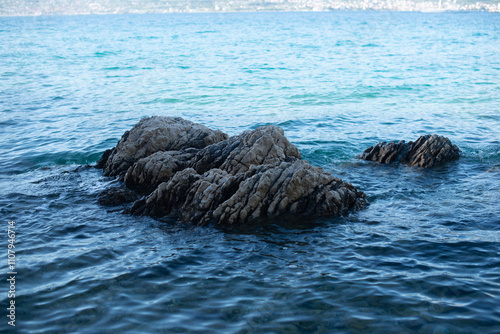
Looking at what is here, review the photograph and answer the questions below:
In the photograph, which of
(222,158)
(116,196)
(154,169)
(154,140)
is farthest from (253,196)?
(154,140)

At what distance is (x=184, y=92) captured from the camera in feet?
105

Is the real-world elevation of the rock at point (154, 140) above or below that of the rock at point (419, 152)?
above

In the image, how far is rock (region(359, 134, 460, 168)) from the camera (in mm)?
16297

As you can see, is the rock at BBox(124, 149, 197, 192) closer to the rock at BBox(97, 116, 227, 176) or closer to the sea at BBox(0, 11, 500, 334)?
the rock at BBox(97, 116, 227, 176)

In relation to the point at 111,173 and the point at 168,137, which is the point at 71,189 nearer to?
the point at 111,173

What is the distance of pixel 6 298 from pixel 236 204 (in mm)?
5686

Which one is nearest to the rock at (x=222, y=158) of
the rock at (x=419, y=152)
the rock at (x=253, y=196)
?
the rock at (x=253, y=196)

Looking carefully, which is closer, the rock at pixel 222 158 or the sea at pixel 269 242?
the sea at pixel 269 242

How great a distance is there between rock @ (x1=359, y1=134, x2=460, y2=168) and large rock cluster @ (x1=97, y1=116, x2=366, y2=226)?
3947mm

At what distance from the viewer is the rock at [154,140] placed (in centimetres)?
1596

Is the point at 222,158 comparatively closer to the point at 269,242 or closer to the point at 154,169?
the point at 154,169

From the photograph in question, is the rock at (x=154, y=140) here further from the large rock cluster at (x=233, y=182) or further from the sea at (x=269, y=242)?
the sea at (x=269, y=242)

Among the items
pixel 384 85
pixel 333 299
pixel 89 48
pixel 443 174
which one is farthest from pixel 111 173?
pixel 89 48

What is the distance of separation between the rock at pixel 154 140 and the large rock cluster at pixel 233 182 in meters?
0.04
